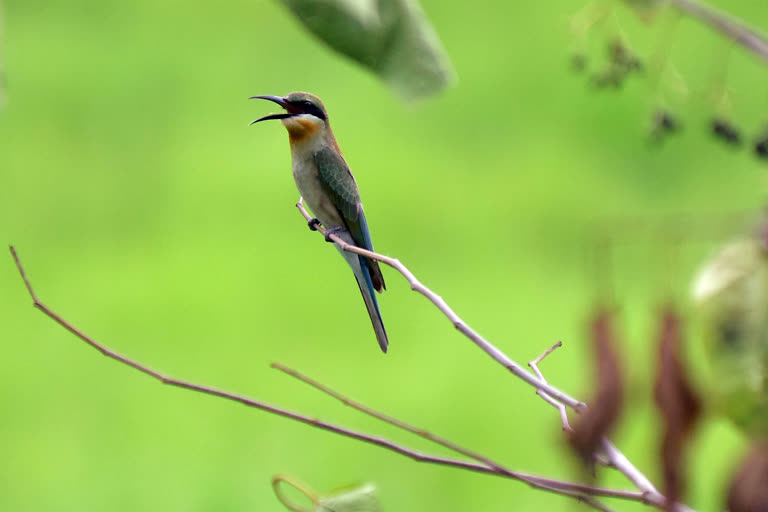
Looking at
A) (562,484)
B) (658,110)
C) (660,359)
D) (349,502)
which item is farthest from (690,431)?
(658,110)

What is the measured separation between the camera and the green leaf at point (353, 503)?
2.16 ft

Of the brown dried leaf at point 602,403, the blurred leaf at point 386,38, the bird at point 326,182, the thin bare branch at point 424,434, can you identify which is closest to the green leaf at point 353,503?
the thin bare branch at point 424,434

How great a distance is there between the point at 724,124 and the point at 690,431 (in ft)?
3.27

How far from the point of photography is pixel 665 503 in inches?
12.3

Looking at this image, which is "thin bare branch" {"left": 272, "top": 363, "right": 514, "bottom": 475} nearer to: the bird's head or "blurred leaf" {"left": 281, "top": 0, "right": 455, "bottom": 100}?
"blurred leaf" {"left": 281, "top": 0, "right": 455, "bottom": 100}

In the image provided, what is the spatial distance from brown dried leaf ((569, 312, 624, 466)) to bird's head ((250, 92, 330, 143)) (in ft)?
2.04

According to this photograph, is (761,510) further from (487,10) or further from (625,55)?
(487,10)

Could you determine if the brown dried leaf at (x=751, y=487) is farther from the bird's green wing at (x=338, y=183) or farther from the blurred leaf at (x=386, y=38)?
the bird's green wing at (x=338, y=183)

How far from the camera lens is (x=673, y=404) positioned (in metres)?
0.31

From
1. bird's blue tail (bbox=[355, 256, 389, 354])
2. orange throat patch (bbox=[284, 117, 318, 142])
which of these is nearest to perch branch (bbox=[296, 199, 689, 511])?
bird's blue tail (bbox=[355, 256, 389, 354])

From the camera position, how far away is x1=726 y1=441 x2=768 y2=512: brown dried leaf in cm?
30

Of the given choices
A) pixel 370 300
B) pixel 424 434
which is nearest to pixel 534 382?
pixel 424 434

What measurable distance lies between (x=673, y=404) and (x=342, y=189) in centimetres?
88

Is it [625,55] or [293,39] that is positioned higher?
[625,55]
